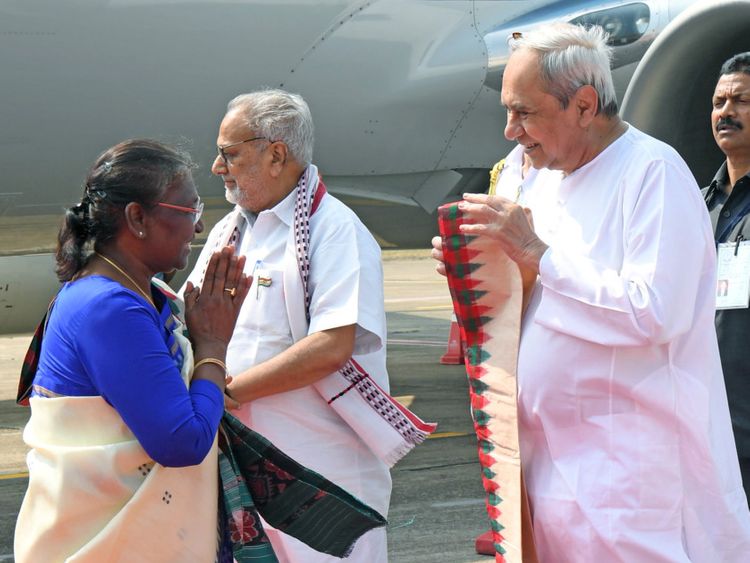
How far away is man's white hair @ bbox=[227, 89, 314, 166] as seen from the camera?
325cm

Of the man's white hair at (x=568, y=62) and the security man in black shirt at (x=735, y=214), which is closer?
the man's white hair at (x=568, y=62)

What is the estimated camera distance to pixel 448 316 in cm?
1414

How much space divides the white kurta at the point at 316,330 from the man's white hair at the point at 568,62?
790 mm

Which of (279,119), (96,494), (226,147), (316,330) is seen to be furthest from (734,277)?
(96,494)

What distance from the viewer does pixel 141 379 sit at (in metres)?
2.07

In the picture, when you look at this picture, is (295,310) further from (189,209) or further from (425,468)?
(425,468)

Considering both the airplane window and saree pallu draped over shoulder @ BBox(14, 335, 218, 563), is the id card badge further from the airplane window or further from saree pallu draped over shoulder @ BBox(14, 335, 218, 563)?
the airplane window

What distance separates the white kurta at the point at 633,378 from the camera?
2.57 m

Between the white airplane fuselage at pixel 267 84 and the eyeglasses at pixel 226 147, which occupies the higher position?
the eyeglasses at pixel 226 147

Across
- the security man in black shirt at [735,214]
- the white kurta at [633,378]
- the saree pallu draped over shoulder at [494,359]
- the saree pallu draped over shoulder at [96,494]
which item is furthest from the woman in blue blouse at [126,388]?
the security man in black shirt at [735,214]

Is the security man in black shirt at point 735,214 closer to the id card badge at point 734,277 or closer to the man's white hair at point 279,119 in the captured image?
the id card badge at point 734,277

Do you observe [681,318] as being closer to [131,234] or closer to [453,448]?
[131,234]

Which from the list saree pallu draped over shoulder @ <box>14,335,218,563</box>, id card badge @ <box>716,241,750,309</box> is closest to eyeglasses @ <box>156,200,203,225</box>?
saree pallu draped over shoulder @ <box>14,335,218,563</box>

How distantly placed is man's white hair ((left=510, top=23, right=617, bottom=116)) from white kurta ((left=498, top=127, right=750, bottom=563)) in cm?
16
